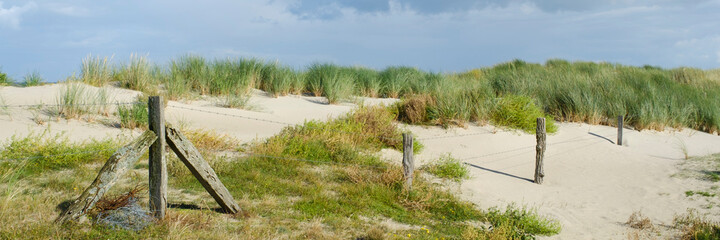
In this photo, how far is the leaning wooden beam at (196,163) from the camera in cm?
581

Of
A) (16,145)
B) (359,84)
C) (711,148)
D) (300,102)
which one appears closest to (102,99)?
(16,145)

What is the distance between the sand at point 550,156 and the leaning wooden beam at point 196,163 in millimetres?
4268

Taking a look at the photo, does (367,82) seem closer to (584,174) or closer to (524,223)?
(584,174)

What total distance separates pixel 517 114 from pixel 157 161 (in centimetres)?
1063

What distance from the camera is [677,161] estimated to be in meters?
12.5

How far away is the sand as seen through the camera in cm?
909

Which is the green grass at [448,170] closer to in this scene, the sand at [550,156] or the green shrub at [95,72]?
the sand at [550,156]

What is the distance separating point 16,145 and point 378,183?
6.29 metres

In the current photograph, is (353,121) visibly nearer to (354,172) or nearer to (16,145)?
(354,172)

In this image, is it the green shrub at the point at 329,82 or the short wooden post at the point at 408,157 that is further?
the green shrub at the point at 329,82

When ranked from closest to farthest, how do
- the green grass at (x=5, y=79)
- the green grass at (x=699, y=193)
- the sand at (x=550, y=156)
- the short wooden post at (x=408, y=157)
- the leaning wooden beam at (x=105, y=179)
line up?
the leaning wooden beam at (x=105, y=179) < the short wooden post at (x=408, y=157) < the sand at (x=550, y=156) < the green grass at (x=699, y=193) < the green grass at (x=5, y=79)

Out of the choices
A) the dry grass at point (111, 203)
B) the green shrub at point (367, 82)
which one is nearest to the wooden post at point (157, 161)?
the dry grass at point (111, 203)

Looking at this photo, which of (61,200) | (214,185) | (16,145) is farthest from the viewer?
(16,145)

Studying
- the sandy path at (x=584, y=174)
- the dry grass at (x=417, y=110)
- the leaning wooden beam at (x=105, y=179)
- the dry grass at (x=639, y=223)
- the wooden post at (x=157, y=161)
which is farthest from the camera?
the dry grass at (x=417, y=110)
